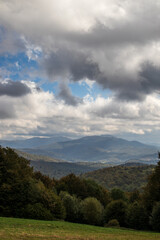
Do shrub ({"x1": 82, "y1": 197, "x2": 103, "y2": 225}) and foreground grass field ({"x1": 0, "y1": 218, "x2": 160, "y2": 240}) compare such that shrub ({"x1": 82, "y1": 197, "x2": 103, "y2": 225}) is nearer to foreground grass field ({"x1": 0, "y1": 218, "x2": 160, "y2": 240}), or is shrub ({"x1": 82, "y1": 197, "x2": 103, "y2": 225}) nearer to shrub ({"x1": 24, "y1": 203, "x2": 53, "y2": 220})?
shrub ({"x1": 24, "y1": 203, "x2": 53, "y2": 220})

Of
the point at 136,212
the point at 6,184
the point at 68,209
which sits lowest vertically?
the point at 68,209

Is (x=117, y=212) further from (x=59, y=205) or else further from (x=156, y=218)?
(x=59, y=205)

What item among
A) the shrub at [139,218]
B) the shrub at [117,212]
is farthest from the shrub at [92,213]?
the shrub at [139,218]

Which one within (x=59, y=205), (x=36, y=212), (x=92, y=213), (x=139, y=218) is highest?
(x=36, y=212)

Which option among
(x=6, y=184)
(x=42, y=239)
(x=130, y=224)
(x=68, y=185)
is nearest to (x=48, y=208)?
(x=6, y=184)

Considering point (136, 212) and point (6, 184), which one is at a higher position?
point (6, 184)

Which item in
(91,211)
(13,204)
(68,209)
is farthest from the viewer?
(68,209)

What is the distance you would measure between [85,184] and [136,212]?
43.9m

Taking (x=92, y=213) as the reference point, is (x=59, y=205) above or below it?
above

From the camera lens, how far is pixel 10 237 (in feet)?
81.7

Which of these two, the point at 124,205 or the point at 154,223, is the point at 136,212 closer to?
the point at 154,223

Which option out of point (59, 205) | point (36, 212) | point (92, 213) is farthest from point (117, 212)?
point (36, 212)

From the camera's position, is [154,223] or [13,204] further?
[13,204]

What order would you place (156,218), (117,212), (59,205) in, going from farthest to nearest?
1. (117,212)
2. (59,205)
3. (156,218)
